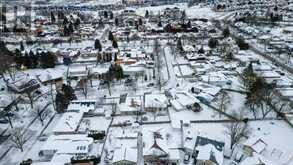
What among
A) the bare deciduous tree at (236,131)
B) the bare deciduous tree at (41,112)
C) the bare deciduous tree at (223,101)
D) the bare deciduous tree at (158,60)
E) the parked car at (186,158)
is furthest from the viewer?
the bare deciduous tree at (158,60)

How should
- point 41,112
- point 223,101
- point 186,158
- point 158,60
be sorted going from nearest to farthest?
point 186,158, point 41,112, point 223,101, point 158,60

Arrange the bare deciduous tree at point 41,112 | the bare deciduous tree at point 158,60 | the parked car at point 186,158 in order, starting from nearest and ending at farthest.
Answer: the parked car at point 186,158
the bare deciduous tree at point 41,112
the bare deciduous tree at point 158,60

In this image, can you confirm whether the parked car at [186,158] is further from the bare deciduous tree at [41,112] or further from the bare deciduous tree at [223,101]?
the bare deciduous tree at [41,112]

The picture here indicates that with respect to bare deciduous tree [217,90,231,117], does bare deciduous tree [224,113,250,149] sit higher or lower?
lower

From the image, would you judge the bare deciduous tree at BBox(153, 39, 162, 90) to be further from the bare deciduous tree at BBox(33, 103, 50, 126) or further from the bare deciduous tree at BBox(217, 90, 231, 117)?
the bare deciduous tree at BBox(33, 103, 50, 126)

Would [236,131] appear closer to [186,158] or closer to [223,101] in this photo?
[186,158]

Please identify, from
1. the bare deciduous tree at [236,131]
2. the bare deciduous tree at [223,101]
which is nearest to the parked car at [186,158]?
the bare deciduous tree at [236,131]

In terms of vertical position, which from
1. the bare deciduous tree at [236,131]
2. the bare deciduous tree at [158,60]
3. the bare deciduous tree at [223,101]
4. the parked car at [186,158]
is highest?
the bare deciduous tree at [158,60]

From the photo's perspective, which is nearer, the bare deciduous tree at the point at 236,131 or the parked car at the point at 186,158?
the parked car at the point at 186,158

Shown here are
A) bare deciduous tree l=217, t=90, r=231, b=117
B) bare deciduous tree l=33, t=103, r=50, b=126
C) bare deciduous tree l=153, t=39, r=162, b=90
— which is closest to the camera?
bare deciduous tree l=33, t=103, r=50, b=126

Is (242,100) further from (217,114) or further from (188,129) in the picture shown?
(188,129)

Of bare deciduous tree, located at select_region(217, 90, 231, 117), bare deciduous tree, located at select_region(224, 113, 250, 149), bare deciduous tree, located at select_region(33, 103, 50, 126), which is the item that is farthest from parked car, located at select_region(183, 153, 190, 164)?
bare deciduous tree, located at select_region(33, 103, 50, 126)

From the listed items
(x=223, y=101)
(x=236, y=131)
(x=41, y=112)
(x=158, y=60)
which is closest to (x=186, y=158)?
(x=236, y=131)

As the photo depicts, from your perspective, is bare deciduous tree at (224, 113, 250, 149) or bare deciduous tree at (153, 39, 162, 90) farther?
bare deciduous tree at (153, 39, 162, 90)
